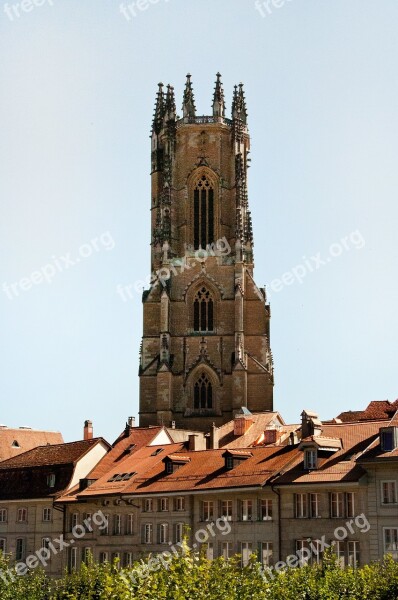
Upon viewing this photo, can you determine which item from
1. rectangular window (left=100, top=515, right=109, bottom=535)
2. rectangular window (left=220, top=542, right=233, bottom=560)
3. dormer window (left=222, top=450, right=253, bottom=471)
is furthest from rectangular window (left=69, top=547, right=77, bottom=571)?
rectangular window (left=220, top=542, right=233, bottom=560)

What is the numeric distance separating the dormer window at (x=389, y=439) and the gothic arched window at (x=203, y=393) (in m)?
56.0

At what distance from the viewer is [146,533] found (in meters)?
65.4

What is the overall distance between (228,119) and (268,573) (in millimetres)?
86698

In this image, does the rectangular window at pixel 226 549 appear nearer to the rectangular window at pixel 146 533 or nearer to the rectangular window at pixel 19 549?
the rectangular window at pixel 146 533

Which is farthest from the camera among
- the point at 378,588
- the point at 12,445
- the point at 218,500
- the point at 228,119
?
the point at 228,119

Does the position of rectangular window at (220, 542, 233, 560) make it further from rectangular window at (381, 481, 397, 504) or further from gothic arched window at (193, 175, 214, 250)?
gothic arched window at (193, 175, 214, 250)

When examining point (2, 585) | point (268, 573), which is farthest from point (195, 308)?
point (268, 573)

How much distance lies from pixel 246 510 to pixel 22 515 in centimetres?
2348

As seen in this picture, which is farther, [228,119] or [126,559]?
[228,119]

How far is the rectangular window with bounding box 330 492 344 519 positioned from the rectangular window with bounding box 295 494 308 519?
5.49ft

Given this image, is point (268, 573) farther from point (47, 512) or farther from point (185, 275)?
point (185, 275)

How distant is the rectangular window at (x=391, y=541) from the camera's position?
172ft

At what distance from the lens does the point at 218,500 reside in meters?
61.6

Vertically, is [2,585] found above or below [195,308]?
below
